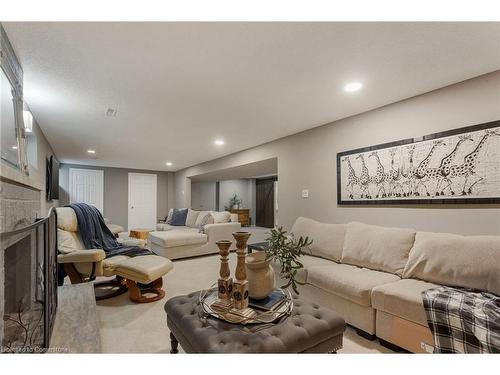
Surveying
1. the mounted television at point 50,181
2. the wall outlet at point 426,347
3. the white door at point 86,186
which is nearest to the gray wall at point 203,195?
the white door at point 86,186

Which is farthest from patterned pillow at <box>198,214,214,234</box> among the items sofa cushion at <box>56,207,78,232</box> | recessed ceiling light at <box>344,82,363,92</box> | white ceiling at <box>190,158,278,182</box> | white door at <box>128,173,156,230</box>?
recessed ceiling light at <box>344,82,363,92</box>

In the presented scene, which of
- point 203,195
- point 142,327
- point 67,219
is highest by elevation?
point 203,195

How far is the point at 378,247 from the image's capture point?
2.46m

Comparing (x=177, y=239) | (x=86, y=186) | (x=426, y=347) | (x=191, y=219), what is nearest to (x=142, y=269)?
(x=177, y=239)

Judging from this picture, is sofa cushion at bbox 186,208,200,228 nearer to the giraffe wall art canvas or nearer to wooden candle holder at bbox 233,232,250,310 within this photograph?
the giraffe wall art canvas

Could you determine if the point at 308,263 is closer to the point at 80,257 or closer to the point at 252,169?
the point at 80,257

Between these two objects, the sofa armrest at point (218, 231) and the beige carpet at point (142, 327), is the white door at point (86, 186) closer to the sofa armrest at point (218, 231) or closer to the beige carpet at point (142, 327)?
the sofa armrest at point (218, 231)

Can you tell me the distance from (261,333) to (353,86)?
7.01 feet

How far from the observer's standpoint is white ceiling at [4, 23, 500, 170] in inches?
60.0

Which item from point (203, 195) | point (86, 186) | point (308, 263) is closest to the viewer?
point (308, 263)

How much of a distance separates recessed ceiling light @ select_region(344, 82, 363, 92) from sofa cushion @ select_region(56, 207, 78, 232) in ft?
11.6

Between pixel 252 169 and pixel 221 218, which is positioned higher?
pixel 252 169

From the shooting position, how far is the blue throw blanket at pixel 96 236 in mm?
3264
